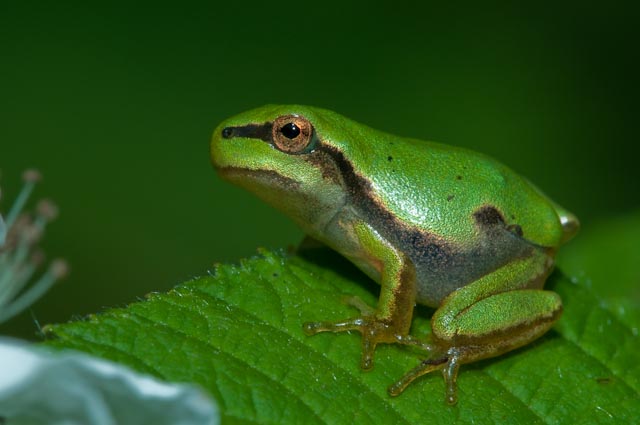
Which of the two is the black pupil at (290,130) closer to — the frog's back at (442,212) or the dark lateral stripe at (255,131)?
the dark lateral stripe at (255,131)

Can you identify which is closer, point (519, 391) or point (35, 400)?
point (35, 400)

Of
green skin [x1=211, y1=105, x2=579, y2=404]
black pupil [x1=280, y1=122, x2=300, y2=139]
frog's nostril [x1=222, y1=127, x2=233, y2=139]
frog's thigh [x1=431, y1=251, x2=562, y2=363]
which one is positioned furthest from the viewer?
frog's nostril [x1=222, y1=127, x2=233, y2=139]

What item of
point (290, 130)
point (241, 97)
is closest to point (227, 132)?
point (290, 130)

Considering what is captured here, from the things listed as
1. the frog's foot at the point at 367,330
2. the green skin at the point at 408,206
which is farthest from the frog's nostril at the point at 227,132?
the frog's foot at the point at 367,330

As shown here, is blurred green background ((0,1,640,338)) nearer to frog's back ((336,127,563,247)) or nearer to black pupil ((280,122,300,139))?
black pupil ((280,122,300,139))

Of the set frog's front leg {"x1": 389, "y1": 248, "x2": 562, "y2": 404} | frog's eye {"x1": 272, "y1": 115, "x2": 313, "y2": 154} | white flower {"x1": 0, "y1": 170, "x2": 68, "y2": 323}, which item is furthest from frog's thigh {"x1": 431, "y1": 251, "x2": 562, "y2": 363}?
white flower {"x1": 0, "y1": 170, "x2": 68, "y2": 323}

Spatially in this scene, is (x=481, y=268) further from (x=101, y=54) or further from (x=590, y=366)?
(x=101, y=54)

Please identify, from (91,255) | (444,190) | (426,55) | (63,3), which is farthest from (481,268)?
(63,3)
